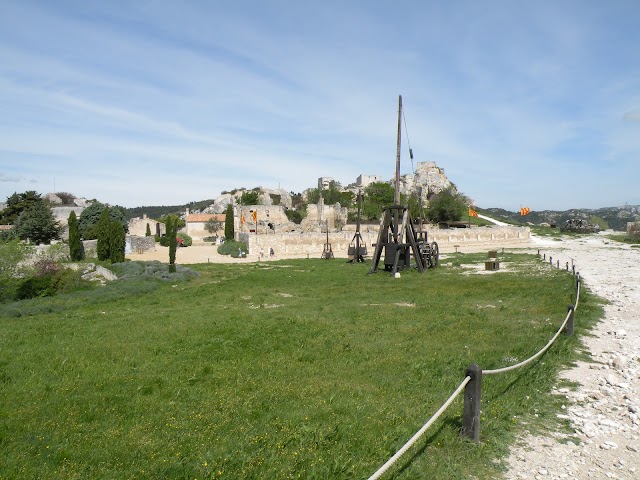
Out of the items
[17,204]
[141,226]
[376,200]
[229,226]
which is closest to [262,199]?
[376,200]

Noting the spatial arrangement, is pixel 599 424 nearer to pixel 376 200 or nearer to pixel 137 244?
pixel 137 244

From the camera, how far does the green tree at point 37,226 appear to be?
52.2 metres

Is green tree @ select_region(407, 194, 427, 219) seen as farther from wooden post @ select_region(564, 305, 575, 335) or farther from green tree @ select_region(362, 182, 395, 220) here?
wooden post @ select_region(564, 305, 575, 335)

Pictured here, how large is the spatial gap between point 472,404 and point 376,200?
84.4m

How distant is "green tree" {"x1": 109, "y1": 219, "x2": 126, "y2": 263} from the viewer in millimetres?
36594

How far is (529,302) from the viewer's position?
14.7 metres

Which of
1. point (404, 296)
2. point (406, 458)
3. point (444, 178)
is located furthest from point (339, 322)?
point (444, 178)

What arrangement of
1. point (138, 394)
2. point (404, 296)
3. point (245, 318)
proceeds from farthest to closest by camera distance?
1. point (404, 296)
2. point (245, 318)
3. point (138, 394)

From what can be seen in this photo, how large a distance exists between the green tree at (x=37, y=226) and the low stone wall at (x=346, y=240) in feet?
76.2

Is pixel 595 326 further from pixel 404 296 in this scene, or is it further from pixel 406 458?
pixel 406 458

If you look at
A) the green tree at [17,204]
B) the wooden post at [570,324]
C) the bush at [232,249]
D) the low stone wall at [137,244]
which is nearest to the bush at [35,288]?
the wooden post at [570,324]

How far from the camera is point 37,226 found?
53.0 metres

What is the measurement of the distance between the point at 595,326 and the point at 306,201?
95.0 metres

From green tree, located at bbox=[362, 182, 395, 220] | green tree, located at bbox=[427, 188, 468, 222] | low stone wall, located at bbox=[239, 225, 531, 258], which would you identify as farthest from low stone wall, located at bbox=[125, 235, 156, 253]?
green tree, located at bbox=[427, 188, 468, 222]
